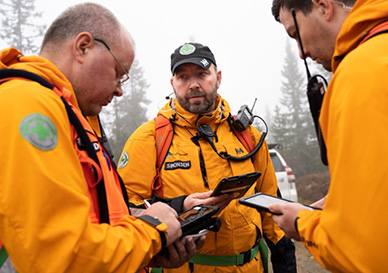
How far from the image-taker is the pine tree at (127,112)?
87.9ft

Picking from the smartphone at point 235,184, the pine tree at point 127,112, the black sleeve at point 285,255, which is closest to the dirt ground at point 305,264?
the black sleeve at point 285,255

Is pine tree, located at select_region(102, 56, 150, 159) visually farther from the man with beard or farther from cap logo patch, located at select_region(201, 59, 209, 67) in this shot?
the man with beard

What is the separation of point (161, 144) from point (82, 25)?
4.84ft

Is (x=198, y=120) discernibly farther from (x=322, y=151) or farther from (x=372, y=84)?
(x=372, y=84)

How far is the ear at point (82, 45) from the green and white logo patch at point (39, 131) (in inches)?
25.2

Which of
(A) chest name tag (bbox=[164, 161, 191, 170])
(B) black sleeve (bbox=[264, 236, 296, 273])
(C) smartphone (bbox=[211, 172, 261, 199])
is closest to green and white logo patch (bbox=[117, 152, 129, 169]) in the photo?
(A) chest name tag (bbox=[164, 161, 191, 170])

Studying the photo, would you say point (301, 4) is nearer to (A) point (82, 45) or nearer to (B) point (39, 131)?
(A) point (82, 45)

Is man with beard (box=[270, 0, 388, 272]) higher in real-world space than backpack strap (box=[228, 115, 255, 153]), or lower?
higher

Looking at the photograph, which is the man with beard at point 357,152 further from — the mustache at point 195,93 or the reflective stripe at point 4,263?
the mustache at point 195,93

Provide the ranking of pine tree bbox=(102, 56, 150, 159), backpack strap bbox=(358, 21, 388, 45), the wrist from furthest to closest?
1. pine tree bbox=(102, 56, 150, 159)
2. the wrist
3. backpack strap bbox=(358, 21, 388, 45)

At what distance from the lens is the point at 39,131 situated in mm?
1283

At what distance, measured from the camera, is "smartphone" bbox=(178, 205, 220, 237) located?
1985 millimetres

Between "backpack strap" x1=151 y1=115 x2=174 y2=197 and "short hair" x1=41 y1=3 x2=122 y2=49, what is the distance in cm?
133

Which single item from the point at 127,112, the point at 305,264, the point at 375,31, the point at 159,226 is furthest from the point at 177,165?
the point at 127,112
